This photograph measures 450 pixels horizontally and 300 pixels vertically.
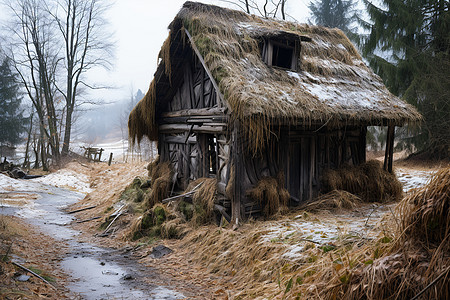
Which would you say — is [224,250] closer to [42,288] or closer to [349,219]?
[349,219]

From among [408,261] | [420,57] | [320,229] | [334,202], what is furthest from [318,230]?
[420,57]

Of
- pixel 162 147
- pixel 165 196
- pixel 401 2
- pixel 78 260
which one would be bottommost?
pixel 78 260

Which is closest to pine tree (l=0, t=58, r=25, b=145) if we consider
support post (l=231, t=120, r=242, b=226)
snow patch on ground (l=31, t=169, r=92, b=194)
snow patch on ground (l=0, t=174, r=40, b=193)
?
snow patch on ground (l=31, t=169, r=92, b=194)

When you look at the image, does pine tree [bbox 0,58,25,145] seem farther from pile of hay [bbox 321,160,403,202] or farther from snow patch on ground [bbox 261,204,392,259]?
snow patch on ground [bbox 261,204,392,259]

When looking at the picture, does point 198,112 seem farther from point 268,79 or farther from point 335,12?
point 335,12

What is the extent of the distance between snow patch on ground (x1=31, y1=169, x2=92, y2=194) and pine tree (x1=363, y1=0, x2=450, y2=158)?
1818cm

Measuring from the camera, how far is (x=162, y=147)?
12.7 m

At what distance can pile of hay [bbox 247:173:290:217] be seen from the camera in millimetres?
8445

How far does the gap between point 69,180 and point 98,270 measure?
1587 cm

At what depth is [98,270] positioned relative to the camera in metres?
7.22

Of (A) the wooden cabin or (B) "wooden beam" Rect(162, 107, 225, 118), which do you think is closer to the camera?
(A) the wooden cabin

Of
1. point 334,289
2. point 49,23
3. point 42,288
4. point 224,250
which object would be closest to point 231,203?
point 224,250

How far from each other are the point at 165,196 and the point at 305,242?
21.9 feet

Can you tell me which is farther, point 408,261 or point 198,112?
point 198,112
